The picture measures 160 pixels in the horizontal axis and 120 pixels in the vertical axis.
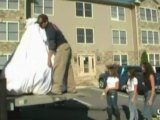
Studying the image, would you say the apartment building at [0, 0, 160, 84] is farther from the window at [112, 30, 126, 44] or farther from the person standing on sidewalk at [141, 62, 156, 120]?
the person standing on sidewalk at [141, 62, 156, 120]

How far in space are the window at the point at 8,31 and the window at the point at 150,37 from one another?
15284mm

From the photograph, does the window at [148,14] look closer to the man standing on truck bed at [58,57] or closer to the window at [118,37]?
the window at [118,37]

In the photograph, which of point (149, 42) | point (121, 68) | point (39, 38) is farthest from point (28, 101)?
point (149, 42)

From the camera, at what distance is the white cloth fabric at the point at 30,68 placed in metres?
6.63

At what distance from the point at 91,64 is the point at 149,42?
28.0 ft

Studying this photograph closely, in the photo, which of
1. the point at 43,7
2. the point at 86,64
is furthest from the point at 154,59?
the point at 43,7

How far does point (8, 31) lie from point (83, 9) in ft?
28.3

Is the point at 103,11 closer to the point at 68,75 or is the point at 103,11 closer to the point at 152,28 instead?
the point at 152,28

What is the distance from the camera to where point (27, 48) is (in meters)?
6.86

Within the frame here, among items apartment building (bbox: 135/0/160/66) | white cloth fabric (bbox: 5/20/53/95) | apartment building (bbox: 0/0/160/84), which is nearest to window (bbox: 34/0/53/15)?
apartment building (bbox: 0/0/160/84)

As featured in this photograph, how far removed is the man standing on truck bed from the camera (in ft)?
23.1

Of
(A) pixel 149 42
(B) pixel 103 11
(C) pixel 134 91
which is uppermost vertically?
(B) pixel 103 11

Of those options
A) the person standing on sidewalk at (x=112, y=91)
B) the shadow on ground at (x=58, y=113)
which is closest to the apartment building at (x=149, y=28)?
the shadow on ground at (x=58, y=113)

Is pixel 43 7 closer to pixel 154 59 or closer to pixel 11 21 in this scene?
pixel 11 21
